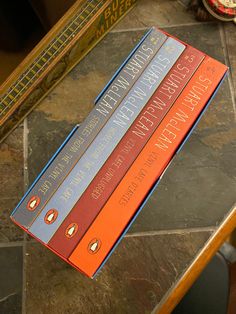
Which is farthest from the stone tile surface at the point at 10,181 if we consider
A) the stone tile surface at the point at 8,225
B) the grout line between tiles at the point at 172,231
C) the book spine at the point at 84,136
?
the grout line between tiles at the point at 172,231

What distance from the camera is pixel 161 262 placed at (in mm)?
763

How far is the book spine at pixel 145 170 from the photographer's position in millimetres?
678

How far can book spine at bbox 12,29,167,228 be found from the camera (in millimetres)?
697

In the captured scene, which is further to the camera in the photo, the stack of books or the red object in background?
the red object in background

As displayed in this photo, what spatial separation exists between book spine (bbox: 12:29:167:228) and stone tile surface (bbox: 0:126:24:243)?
Result: 0.35ft

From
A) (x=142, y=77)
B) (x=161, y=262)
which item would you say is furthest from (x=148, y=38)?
(x=161, y=262)

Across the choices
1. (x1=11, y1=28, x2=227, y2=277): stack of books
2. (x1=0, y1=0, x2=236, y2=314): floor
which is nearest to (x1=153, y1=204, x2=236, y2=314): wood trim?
(x1=0, y1=0, x2=236, y2=314): floor

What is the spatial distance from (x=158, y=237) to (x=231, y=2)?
51 cm

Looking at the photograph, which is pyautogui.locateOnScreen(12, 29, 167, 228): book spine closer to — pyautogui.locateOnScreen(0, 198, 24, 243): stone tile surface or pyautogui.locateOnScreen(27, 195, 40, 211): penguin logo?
pyautogui.locateOnScreen(27, 195, 40, 211): penguin logo

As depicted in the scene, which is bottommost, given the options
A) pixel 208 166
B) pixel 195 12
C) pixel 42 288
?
pixel 42 288

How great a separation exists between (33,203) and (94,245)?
13 cm

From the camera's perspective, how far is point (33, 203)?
698 millimetres

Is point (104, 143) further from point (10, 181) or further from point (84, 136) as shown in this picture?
point (10, 181)

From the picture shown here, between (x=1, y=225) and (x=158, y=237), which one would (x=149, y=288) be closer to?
(x=158, y=237)
